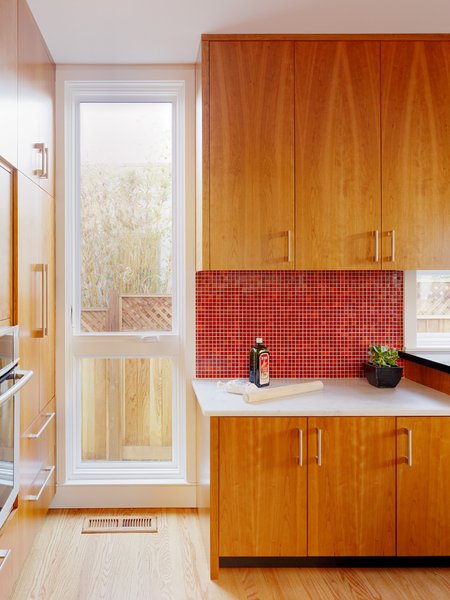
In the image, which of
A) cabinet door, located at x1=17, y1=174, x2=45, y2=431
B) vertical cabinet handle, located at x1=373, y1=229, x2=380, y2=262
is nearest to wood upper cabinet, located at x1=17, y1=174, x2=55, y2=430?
cabinet door, located at x1=17, y1=174, x2=45, y2=431

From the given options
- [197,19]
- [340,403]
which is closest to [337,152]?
[197,19]

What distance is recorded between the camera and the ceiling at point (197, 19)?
7.27 feet

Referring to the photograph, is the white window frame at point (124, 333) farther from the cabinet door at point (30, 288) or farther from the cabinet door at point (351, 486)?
the cabinet door at point (351, 486)

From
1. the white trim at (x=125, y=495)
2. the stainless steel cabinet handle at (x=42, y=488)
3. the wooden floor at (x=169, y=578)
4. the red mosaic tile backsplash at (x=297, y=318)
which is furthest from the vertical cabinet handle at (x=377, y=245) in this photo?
the stainless steel cabinet handle at (x=42, y=488)

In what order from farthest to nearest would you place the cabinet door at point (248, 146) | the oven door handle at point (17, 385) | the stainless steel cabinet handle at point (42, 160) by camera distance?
1. the cabinet door at point (248, 146)
2. the stainless steel cabinet handle at point (42, 160)
3. the oven door handle at point (17, 385)

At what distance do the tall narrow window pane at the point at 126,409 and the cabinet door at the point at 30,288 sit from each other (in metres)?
0.56

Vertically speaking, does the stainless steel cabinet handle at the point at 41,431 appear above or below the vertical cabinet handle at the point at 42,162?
below

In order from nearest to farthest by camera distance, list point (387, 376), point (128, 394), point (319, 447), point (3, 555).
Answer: point (3, 555), point (319, 447), point (387, 376), point (128, 394)

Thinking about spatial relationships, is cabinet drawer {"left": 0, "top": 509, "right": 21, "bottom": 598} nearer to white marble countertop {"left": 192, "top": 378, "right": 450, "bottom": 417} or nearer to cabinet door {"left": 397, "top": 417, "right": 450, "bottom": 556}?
white marble countertop {"left": 192, "top": 378, "right": 450, "bottom": 417}

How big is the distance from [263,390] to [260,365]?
222 millimetres

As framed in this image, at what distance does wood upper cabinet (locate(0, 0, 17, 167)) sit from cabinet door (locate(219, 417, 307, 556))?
137 cm

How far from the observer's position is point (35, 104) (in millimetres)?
2314

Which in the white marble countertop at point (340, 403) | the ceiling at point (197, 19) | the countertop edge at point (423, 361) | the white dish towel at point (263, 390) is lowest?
the white marble countertop at point (340, 403)

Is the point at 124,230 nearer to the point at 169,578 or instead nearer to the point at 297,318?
the point at 297,318
